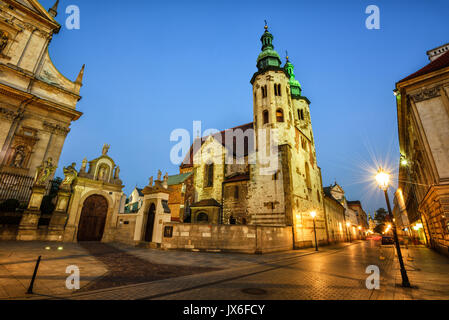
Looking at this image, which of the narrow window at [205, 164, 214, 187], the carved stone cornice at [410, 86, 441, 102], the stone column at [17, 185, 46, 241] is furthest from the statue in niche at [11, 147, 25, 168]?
the carved stone cornice at [410, 86, 441, 102]

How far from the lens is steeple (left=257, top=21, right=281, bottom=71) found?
1086 inches

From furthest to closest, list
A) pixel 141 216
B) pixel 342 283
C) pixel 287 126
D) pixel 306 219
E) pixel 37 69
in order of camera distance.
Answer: pixel 287 126, pixel 306 219, pixel 37 69, pixel 141 216, pixel 342 283

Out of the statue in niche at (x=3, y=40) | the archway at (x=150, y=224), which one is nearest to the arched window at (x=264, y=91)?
the archway at (x=150, y=224)

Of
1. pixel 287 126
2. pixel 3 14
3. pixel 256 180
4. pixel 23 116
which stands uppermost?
pixel 3 14

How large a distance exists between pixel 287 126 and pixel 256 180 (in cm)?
777

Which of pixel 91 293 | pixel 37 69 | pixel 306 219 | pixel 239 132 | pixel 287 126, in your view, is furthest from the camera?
pixel 239 132

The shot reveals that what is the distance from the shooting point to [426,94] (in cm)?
1330

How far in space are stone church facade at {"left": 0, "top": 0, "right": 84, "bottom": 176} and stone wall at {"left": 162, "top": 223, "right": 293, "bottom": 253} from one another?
15.4 m

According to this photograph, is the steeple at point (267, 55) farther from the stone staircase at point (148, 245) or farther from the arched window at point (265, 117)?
the stone staircase at point (148, 245)

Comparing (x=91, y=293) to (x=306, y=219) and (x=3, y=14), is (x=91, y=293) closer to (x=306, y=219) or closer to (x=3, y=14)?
(x=306, y=219)

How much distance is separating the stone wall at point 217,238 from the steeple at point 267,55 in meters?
22.1

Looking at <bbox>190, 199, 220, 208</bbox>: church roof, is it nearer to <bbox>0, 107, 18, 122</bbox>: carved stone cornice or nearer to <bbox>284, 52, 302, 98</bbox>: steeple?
<bbox>0, 107, 18, 122</bbox>: carved stone cornice

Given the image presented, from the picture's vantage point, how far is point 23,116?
62.4 feet
